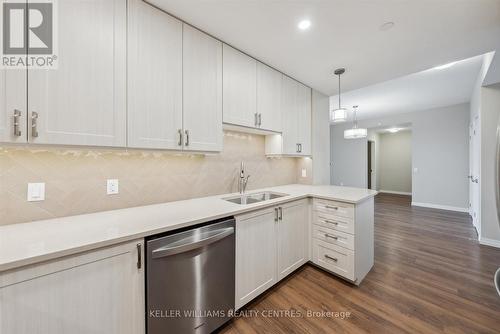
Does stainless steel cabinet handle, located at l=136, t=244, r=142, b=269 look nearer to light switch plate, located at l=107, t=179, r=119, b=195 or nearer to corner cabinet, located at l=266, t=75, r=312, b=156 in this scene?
light switch plate, located at l=107, t=179, r=119, b=195

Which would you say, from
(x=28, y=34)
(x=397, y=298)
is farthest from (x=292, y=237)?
(x=28, y=34)

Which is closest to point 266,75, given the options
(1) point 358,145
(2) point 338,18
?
(2) point 338,18

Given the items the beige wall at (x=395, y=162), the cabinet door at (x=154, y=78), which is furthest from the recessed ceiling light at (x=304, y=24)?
the beige wall at (x=395, y=162)

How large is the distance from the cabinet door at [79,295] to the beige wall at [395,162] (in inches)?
368

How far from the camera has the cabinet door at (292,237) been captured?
208 centimetres

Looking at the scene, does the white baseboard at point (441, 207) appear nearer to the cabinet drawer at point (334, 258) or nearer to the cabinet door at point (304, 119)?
the cabinet door at point (304, 119)

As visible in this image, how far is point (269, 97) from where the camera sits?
97.6 inches

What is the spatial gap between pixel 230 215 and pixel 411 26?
2333 mm

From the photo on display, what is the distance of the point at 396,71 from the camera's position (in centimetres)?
258

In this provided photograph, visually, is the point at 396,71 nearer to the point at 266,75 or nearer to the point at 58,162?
the point at 266,75

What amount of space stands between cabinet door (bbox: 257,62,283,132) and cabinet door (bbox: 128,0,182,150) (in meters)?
1.00

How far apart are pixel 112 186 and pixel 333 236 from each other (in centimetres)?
226

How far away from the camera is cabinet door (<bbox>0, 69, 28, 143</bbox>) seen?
101 cm

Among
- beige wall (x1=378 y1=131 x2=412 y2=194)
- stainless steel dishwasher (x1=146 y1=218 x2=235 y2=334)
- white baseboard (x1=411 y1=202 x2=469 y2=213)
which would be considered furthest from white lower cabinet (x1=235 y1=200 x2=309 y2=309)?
beige wall (x1=378 y1=131 x2=412 y2=194)
